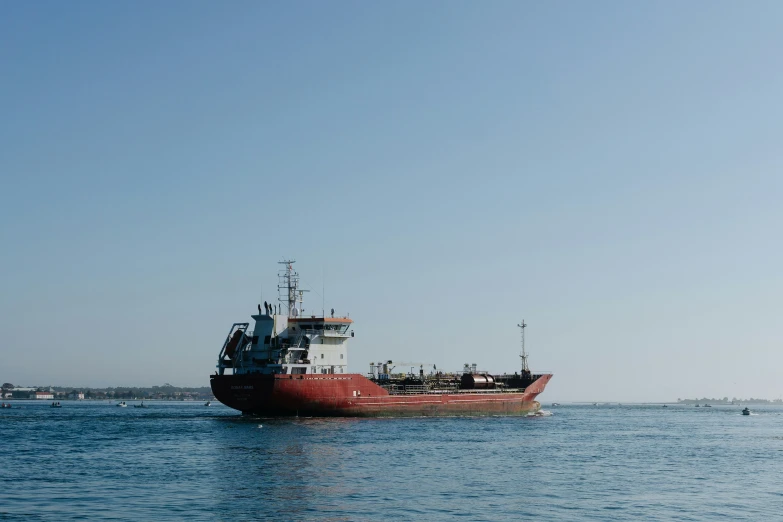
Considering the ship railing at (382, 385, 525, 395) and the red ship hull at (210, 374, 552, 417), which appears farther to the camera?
the ship railing at (382, 385, 525, 395)

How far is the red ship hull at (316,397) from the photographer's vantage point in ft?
241

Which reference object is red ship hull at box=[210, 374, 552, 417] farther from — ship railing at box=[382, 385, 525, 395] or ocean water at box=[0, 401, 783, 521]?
ocean water at box=[0, 401, 783, 521]

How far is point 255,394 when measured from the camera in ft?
241

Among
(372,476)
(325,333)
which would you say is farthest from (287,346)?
(372,476)

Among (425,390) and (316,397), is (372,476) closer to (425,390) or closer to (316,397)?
(316,397)

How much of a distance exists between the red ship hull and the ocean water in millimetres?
6003

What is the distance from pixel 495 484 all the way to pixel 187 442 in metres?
25.5

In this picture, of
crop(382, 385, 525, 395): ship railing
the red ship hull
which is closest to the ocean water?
the red ship hull

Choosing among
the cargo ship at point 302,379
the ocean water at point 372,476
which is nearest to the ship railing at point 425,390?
the cargo ship at point 302,379

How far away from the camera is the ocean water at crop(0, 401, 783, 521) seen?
3100 centimetres

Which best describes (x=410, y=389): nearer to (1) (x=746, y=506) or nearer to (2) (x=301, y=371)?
(2) (x=301, y=371)

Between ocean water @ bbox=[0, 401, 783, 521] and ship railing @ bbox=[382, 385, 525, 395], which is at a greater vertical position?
ship railing @ bbox=[382, 385, 525, 395]

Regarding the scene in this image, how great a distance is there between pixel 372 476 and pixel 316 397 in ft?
118

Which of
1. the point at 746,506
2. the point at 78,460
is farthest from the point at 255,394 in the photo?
the point at 746,506
